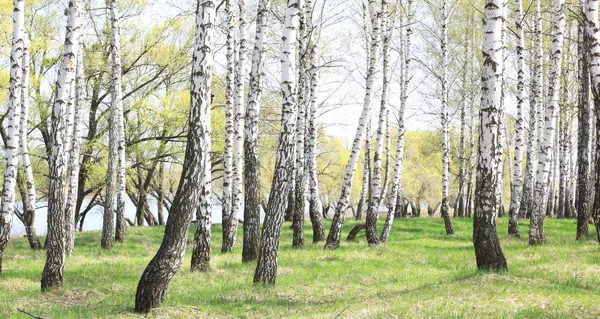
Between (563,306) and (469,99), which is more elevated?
(469,99)

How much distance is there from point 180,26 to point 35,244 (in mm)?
12171

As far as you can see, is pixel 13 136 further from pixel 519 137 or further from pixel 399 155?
pixel 519 137

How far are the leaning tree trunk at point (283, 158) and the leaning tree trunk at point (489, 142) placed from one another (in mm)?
3051

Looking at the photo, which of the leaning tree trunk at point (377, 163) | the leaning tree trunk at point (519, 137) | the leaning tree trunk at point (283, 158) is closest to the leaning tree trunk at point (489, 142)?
the leaning tree trunk at point (283, 158)

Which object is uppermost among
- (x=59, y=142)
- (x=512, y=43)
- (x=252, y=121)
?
(x=512, y=43)

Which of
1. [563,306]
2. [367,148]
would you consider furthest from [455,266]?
[367,148]

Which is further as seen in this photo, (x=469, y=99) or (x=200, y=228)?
(x=469, y=99)

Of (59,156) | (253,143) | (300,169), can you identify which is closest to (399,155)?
(300,169)

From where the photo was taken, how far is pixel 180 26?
24.0 m

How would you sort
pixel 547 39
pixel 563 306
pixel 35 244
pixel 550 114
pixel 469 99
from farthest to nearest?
pixel 469 99, pixel 547 39, pixel 35 244, pixel 550 114, pixel 563 306

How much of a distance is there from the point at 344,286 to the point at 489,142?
335 cm

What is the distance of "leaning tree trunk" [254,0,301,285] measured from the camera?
8594 millimetres

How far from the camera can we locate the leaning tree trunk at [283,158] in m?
8.59

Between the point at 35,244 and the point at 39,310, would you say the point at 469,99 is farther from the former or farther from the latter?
the point at 39,310
